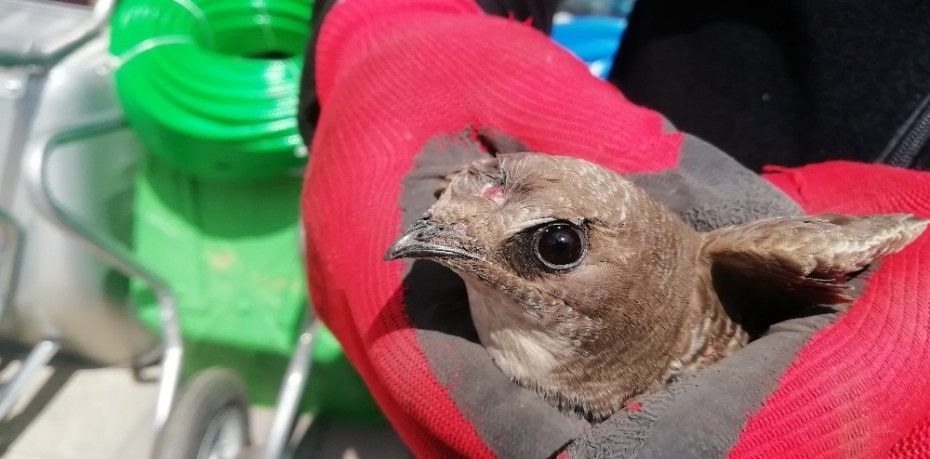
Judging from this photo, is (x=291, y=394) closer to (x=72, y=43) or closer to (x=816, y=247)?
(x=72, y=43)

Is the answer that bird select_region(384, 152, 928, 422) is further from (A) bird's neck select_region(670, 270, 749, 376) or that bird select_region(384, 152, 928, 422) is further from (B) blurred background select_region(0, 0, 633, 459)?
(B) blurred background select_region(0, 0, 633, 459)

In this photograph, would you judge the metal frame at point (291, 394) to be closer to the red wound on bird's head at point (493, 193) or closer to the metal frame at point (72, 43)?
the metal frame at point (72, 43)

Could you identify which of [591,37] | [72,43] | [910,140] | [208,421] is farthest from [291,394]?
[591,37]

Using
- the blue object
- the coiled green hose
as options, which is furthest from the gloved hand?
the blue object

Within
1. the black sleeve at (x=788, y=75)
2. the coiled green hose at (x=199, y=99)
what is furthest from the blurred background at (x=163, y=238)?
the black sleeve at (x=788, y=75)

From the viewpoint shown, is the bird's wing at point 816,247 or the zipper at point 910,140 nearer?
the bird's wing at point 816,247

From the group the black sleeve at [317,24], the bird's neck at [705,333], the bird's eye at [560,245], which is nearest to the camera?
the bird's eye at [560,245]

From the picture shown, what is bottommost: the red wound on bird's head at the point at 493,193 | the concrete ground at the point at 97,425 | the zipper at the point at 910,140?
the concrete ground at the point at 97,425

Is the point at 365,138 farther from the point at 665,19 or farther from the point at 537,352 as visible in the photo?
the point at 665,19
